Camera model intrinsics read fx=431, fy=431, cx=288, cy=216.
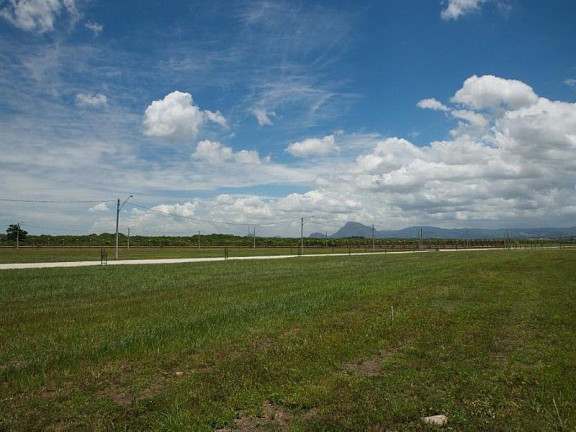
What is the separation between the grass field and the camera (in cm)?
589

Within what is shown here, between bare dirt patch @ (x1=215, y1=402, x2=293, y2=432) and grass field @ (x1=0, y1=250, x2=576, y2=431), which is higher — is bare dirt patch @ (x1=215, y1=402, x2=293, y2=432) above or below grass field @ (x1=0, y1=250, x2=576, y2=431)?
below

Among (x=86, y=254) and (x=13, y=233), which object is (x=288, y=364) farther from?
(x=13, y=233)

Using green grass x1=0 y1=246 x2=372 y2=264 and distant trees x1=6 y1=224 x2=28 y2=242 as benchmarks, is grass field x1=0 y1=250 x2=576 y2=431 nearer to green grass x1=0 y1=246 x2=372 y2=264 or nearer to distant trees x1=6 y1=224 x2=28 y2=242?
green grass x1=0 y1=246 x2=372 y2=264

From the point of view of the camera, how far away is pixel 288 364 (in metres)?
8.09

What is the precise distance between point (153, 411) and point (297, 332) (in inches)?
202

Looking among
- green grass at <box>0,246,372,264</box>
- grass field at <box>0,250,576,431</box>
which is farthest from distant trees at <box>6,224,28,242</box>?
grass field at <box>0,250,576,431</box>

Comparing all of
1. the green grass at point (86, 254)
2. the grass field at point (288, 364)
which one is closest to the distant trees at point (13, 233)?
the green grass at point (86, 254)

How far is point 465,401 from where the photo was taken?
20.6 feet

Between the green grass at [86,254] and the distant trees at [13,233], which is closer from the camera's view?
the green grass at [86,254]

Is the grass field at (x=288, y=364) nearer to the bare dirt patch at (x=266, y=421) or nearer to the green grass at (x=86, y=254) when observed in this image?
the bare dirt patch at (x=266, y=421)

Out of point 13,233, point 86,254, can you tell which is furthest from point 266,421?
point 13,233

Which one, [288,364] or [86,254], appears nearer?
[288,364]

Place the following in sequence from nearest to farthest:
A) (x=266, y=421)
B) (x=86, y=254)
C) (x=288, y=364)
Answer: (x=266, y=421), (x=288, y=364), (x=86, y=254)

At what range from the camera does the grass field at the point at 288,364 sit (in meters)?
5.89
